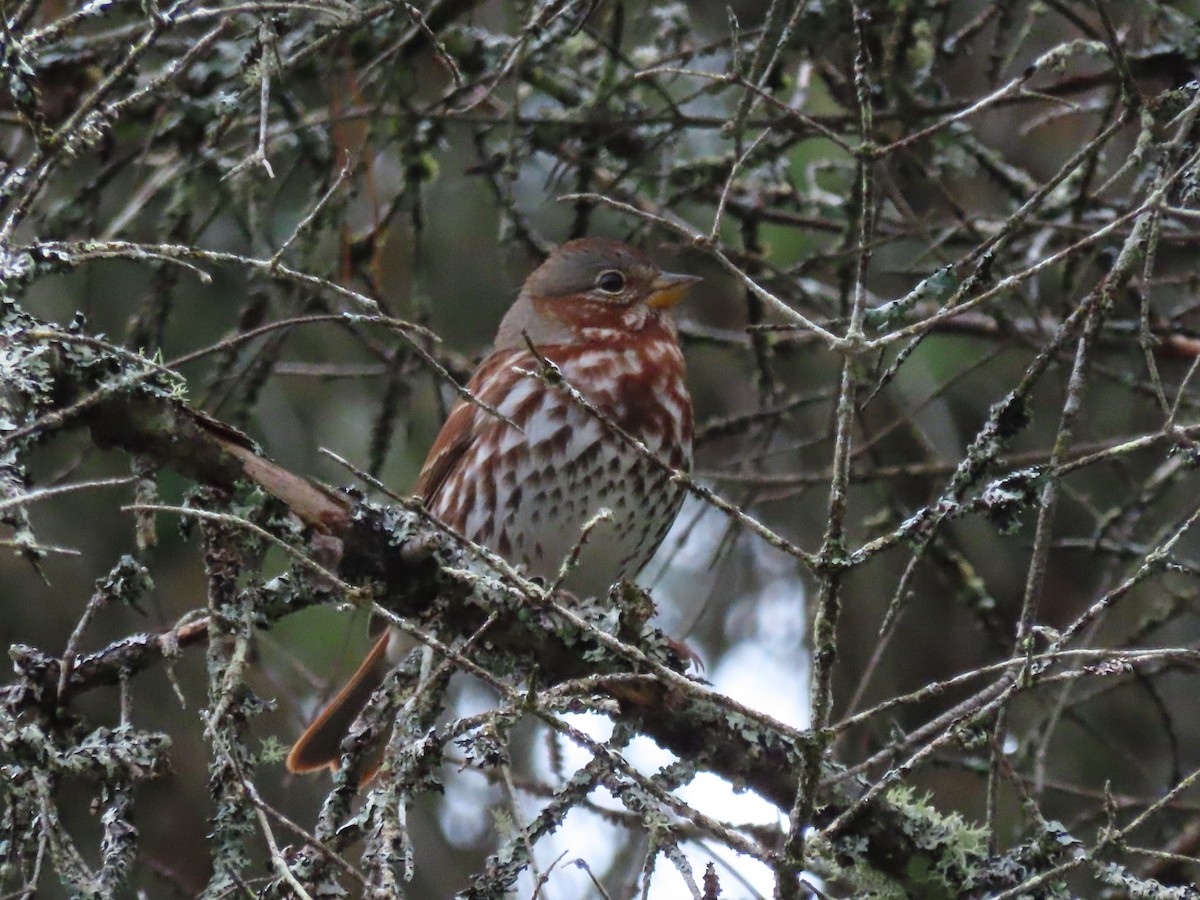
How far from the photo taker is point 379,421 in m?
4.51

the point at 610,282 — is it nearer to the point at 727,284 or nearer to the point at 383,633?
the point at 383,633

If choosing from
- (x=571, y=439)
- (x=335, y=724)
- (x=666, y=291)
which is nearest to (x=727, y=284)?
(x=666, y=291)

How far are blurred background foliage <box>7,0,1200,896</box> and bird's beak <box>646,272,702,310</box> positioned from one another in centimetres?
11

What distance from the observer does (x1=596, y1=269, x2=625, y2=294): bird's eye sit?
16.8 ft

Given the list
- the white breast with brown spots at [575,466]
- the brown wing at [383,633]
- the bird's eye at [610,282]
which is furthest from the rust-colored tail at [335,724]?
the bird's eye at [610,282]

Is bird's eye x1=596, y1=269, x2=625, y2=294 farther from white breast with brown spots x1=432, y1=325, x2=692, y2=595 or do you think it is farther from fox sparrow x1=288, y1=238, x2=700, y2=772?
white breast with brown spots x1=432, y1=325, x2=692, y2=595

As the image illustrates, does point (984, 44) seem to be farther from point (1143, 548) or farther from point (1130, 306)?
point (1143, 548)

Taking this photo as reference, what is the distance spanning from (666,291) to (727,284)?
1806 mm

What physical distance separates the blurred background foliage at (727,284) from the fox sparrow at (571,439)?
0.16m

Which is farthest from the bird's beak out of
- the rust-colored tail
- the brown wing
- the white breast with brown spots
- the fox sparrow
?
the rust-colored tail

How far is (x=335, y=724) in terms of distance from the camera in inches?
179

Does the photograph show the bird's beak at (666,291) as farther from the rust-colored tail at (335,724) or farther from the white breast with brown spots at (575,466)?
the rust-colored tail at (335,724)

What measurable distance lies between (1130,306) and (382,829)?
384 cm

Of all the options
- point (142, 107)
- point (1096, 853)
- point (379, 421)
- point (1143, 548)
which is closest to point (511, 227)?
point (379, 421)
